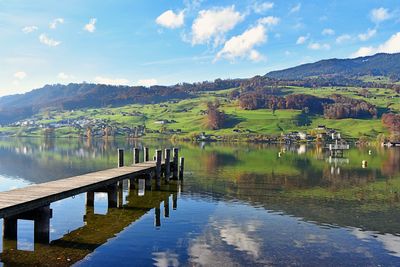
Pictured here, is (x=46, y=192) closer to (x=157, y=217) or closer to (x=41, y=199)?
(x=41, y=199)

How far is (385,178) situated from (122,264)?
153 feet

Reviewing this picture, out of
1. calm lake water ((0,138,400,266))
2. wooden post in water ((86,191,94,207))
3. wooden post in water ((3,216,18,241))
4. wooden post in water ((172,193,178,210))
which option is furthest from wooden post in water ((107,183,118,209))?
wooden post in water ((3,216,18,241))

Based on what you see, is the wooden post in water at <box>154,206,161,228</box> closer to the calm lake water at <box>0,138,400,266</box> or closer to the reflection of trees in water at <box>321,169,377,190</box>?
the calm lake water at <box>0,138,400,266</box>

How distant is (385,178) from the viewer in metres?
56.6

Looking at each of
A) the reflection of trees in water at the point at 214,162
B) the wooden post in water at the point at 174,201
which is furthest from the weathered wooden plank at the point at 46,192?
the reflection of trees in water at the point at 214,162

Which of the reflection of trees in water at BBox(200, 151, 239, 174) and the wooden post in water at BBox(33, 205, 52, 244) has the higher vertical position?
the wooden post in water at BBox(33, 205, 52, 244)

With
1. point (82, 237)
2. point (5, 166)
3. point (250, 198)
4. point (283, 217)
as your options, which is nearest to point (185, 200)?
point (250, 198)

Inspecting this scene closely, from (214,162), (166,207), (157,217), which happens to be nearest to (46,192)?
(157,217)

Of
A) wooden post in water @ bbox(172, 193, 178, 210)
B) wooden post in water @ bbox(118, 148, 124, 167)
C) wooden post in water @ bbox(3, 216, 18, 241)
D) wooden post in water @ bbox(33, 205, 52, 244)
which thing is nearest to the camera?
wooden post in water @ bbox(33, 205, 52, 244)

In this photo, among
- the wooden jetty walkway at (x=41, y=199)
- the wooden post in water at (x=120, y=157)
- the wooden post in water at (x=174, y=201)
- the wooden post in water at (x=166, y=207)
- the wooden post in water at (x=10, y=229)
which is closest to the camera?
the wooden jetty walkway at (x=41, y=199)

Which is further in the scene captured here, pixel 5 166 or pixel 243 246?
pixel 5 166

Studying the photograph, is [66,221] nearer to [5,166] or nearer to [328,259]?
[328,259]

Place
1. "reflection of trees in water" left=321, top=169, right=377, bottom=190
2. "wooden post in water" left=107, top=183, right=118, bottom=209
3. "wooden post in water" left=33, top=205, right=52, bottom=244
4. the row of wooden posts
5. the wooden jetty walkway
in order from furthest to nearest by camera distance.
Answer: "reflection of trees in water" left=321, top=169, right=377, bottom=190
the row of wooden posts
"wooden post in water" left=107, top=183, right=118, bottom=209
"wooden post in water" left=33, top=205, right=52, bottom=244
the wooden jetty walkway

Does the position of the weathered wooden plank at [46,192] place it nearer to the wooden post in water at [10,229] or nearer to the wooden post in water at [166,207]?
the wooden post in water at [10,229]
